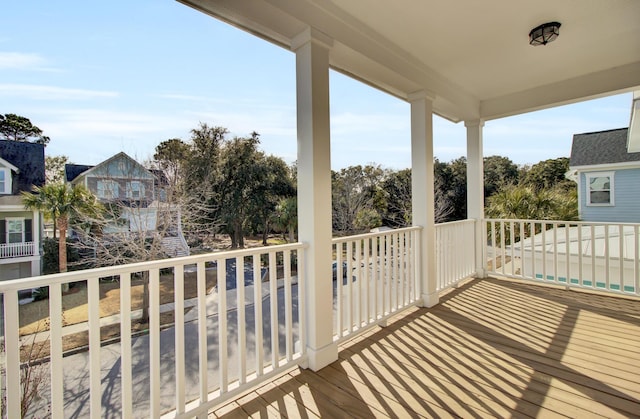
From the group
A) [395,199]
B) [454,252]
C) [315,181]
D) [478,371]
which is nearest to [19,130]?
[315,181]

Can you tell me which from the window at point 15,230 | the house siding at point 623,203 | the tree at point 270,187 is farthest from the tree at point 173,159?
the house siding at point 623,203

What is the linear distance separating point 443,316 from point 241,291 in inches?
86.2

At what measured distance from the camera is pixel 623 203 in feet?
26.6

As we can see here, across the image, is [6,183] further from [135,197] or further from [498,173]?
[498,173]

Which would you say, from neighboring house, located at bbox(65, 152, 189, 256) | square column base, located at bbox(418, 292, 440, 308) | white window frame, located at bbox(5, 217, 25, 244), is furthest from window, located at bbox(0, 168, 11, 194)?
square column base, located at bbox(418, 292, 440, 308)

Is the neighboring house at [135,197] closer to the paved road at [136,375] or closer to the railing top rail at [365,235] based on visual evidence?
the paved road at [136,375]

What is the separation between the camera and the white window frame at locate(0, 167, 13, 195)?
155 cm

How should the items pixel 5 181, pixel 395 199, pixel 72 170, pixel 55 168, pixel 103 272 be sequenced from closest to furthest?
1. pixel 103 272
2. pixel 5 181
3. pixel 55 168
4. pixel 72 170
5. pixel 395 199

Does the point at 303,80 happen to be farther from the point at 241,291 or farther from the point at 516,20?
the point at 516,20

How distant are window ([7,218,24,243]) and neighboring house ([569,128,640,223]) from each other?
11460 mm

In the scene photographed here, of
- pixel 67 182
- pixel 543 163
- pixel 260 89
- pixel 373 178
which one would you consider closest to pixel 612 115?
pixel 543 163

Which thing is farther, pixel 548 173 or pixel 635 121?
pixel 548 173

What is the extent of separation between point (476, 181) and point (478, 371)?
2977mm

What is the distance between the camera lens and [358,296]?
8.51ft
